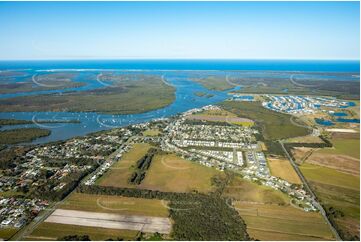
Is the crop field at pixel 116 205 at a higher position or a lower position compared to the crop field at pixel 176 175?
lower

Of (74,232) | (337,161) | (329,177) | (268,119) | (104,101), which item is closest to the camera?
(74,232)

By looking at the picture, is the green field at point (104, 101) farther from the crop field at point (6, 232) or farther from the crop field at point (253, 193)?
the crop field at point (6, 232)

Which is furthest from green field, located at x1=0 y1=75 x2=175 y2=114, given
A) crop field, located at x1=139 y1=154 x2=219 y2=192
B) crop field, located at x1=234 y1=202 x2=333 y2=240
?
crop field, located at x1=234 y1=202 x2=333 y2=240

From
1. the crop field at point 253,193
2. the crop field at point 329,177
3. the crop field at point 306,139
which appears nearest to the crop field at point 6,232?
the crop field at point 253,193

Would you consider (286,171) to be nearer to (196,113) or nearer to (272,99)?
(196,113)

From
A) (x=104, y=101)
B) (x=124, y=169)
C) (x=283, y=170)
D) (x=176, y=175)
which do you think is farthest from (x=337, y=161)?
(x=104, y=101)

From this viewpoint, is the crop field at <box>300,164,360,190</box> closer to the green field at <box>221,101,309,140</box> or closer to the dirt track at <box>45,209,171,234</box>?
the green field at <box>221,101,309,140</box>

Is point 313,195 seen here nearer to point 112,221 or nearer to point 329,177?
point 329,177
